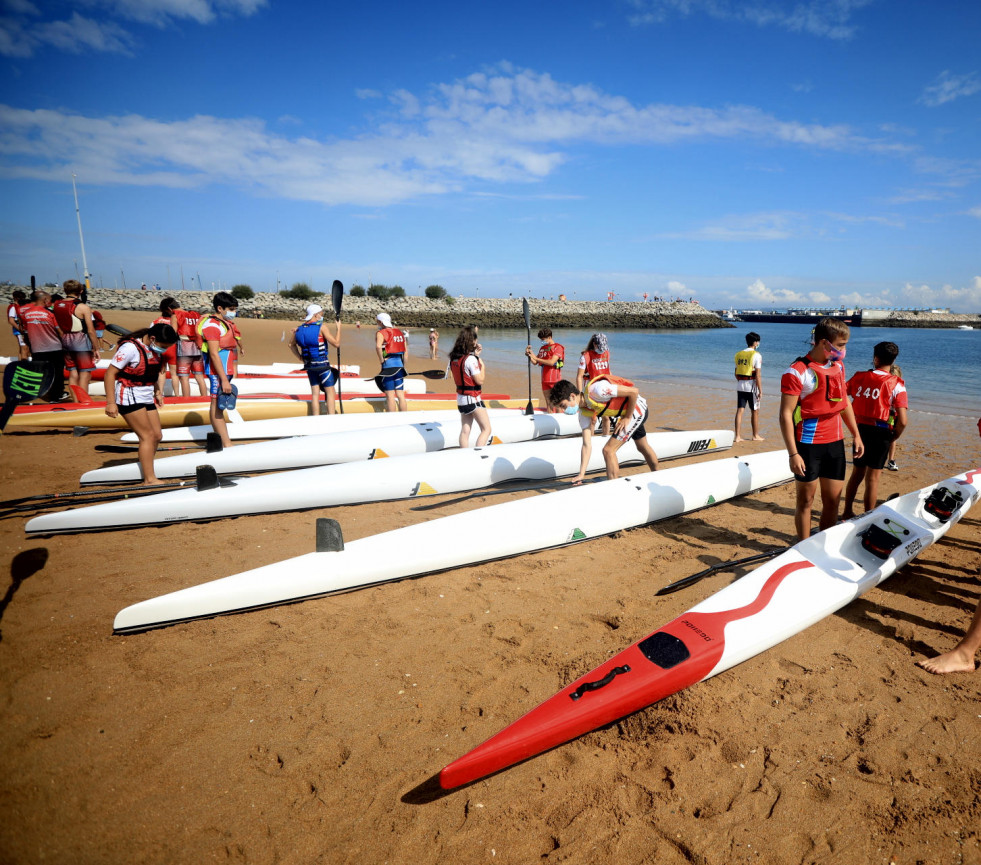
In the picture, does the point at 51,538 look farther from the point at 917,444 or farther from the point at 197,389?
the point at 917,444

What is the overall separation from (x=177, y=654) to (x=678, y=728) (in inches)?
102

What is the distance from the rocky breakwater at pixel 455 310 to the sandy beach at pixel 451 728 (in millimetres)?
41458

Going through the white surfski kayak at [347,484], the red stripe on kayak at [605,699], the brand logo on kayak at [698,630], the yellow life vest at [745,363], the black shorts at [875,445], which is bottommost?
the red stripe on kayak at [605,699]

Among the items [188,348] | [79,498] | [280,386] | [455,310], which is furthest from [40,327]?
[455,310]

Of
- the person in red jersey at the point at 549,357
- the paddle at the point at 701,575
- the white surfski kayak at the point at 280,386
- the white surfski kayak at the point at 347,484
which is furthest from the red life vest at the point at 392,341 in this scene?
the paddle at the point at 701,575

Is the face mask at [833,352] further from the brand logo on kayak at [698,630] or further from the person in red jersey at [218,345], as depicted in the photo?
the person in red jersey at [218,345]

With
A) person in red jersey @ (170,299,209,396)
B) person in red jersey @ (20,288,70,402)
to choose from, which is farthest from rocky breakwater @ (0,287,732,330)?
person in red jersey @ (20,288,70,402)

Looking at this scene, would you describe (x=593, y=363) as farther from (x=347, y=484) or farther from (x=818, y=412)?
(x=347, y=484)

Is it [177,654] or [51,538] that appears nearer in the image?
[177,654]

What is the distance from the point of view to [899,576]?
12.7ft

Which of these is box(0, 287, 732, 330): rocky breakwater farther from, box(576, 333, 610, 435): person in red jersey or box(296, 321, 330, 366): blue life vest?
box(576, 333, 610, 435): person in red jersey

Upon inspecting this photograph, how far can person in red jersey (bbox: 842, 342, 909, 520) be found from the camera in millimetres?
4406

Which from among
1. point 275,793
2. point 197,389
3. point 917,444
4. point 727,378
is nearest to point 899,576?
point 275,793

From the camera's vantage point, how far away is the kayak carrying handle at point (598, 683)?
2424 mm
